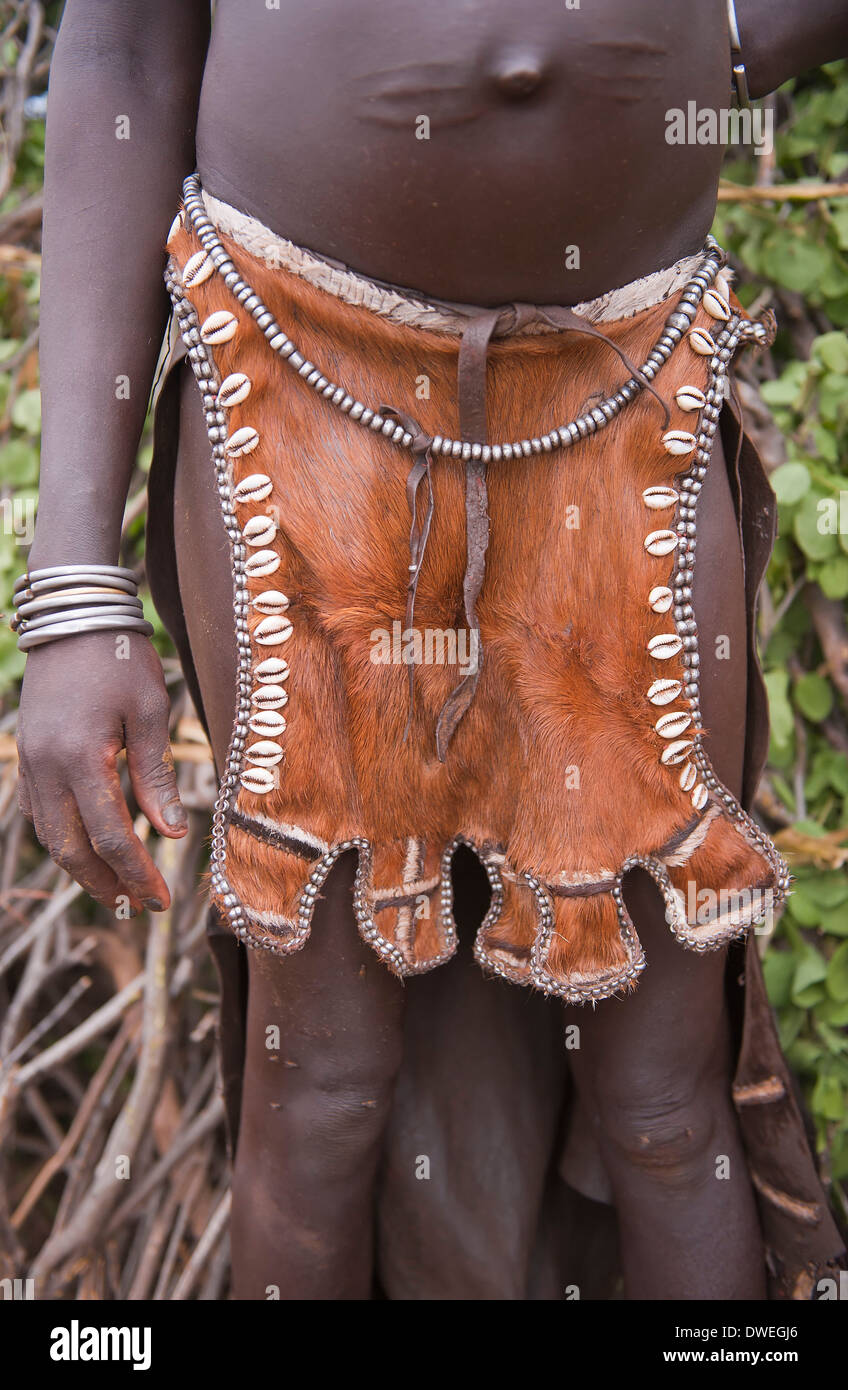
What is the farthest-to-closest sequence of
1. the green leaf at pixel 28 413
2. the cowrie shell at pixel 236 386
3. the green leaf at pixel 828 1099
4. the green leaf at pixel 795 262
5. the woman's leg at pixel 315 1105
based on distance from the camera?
the green leaf at pixel 28 413 < the green leaf at pixel 795 262 < the green leaf at pixel 828 1099 < the woman's leg at pixel 315 1105 < the cowrie shell at pixel 236 386

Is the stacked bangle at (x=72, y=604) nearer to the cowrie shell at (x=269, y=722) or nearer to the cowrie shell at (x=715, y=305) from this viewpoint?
the cowrie shell at (x=269, y=722)

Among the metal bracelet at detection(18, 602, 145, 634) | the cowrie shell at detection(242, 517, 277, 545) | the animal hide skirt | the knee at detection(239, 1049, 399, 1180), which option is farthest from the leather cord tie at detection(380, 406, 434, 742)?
the knee at detection(239, 1049, 399, 1180)

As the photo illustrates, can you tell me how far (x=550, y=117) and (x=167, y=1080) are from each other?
52.6 inches

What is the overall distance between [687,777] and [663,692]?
7cm

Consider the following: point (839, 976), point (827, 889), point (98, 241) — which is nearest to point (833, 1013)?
point (839, 976)

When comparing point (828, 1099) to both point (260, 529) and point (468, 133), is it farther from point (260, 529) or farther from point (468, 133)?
point (468, 133)

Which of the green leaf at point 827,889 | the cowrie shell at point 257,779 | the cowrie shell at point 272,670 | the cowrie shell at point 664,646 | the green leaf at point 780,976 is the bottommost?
the green leaf at point 780,976

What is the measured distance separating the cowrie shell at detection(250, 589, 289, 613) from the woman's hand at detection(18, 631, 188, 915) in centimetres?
10

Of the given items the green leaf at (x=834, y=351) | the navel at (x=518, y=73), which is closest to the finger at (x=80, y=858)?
the navel at (x=518, y=73)

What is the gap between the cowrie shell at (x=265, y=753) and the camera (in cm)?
86

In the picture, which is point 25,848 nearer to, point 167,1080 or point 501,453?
point 167,1080

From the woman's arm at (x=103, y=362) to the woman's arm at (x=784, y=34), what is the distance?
0.44m
